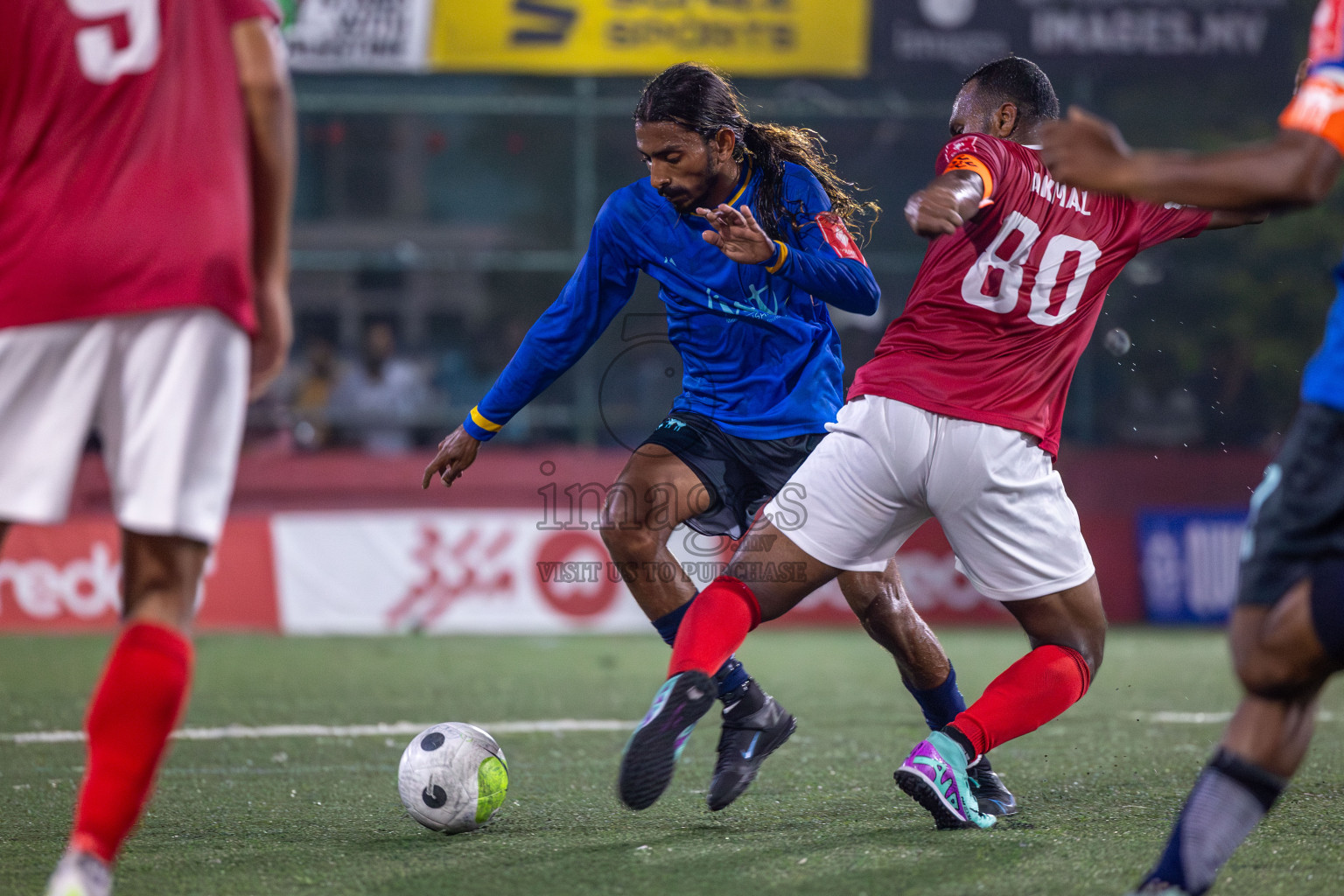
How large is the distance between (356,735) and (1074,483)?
8.66 metres

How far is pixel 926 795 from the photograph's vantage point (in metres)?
3.48

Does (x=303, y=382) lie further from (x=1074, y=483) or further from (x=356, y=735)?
(x=356, y=735)

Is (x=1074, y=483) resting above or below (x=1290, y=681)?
below

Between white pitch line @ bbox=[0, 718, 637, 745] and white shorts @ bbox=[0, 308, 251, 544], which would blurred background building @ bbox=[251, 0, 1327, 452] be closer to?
white pitch line @ bbox=[0, 718, 637, 745]

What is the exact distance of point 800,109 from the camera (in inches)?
566

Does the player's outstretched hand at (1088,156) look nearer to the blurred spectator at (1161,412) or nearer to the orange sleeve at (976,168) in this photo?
the orange sleeve at (976,168)

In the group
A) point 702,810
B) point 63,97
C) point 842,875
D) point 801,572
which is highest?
point 63,97

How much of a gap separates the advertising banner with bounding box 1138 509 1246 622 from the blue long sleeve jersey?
340 inches

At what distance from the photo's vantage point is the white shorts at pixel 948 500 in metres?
3.50

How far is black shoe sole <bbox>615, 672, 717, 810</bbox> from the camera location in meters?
3.18

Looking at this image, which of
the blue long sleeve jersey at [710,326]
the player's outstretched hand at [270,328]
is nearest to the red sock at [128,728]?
the player's outstretched hand at [270,328]

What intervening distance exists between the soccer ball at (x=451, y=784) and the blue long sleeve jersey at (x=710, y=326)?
106 centimetres

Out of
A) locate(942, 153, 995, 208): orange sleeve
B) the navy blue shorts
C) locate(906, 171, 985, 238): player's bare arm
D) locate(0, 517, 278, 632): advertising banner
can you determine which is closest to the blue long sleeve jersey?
the navy blue shorts

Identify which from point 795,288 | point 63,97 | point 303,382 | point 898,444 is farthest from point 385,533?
point 63,97
